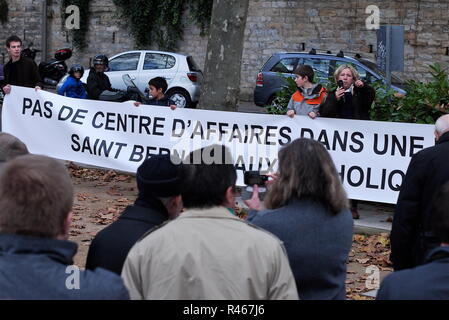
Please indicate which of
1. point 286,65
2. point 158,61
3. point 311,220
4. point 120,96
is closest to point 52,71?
point 158,61

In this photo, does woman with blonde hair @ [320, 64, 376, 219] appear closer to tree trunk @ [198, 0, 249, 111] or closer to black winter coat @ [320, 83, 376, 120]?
black winter coat @ [320, 83, 376, 120]

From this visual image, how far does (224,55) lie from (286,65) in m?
9.56

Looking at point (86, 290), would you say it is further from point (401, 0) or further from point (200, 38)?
point (200, 38)

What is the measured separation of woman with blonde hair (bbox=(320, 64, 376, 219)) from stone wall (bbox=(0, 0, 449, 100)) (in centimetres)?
1517

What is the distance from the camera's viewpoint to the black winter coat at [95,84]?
1241cm

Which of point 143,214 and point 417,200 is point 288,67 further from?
point 143,214

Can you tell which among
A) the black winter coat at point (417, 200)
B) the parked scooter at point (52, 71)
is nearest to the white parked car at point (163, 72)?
the parked scooter at point (52, 71)

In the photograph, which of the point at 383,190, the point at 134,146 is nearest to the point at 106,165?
the point at 134,146

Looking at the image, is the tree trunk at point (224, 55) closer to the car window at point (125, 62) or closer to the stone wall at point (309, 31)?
the car window at point (125, 62)

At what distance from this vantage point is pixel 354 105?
29.3 ft

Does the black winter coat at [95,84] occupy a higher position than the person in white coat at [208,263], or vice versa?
the black winter coat at [95,84]

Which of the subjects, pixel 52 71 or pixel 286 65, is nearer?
pixel 286 65

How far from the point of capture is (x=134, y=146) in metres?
10.0
